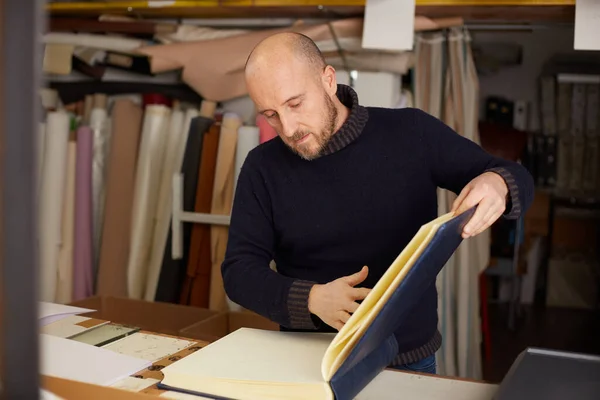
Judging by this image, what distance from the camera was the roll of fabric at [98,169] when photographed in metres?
3.02

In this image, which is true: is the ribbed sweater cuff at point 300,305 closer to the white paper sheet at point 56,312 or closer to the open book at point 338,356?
the open book at point 338,356

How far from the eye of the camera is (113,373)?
38.7 inches

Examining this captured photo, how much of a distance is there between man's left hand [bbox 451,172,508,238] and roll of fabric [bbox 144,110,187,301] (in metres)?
1.97

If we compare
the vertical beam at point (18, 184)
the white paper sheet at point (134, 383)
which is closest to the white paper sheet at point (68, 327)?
the white paper sheet at point (134, 383)

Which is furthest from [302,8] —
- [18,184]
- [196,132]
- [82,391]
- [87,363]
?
[18,184]

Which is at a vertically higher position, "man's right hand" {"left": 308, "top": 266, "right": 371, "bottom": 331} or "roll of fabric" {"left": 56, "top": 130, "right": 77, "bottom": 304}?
"man's right hand" {"left": 308, "top": 266, "right": 371, "bottom": 331}

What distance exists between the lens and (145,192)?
292 cm

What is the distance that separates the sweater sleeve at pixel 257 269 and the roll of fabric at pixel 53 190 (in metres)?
1.65

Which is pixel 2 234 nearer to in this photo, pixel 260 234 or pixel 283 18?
pixel 260 234

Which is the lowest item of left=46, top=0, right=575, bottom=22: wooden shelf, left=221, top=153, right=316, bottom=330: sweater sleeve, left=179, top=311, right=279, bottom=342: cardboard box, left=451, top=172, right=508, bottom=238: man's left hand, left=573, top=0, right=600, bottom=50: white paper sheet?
left=179, top=311, right=279, bottom=342: cardboard box

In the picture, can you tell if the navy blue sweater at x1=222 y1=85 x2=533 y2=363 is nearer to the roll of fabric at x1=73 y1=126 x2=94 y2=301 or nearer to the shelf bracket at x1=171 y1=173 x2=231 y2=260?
the shelf bracket at x1=171 y1=173 x2=231 y2=260

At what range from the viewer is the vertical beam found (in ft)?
1.33

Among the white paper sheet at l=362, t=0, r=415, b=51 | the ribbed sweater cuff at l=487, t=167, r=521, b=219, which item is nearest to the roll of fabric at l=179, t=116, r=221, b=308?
the white paper sheet at l=362, t=0, r=415, b=51

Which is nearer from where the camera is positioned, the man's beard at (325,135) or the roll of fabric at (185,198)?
the man's beard at (325,135)
